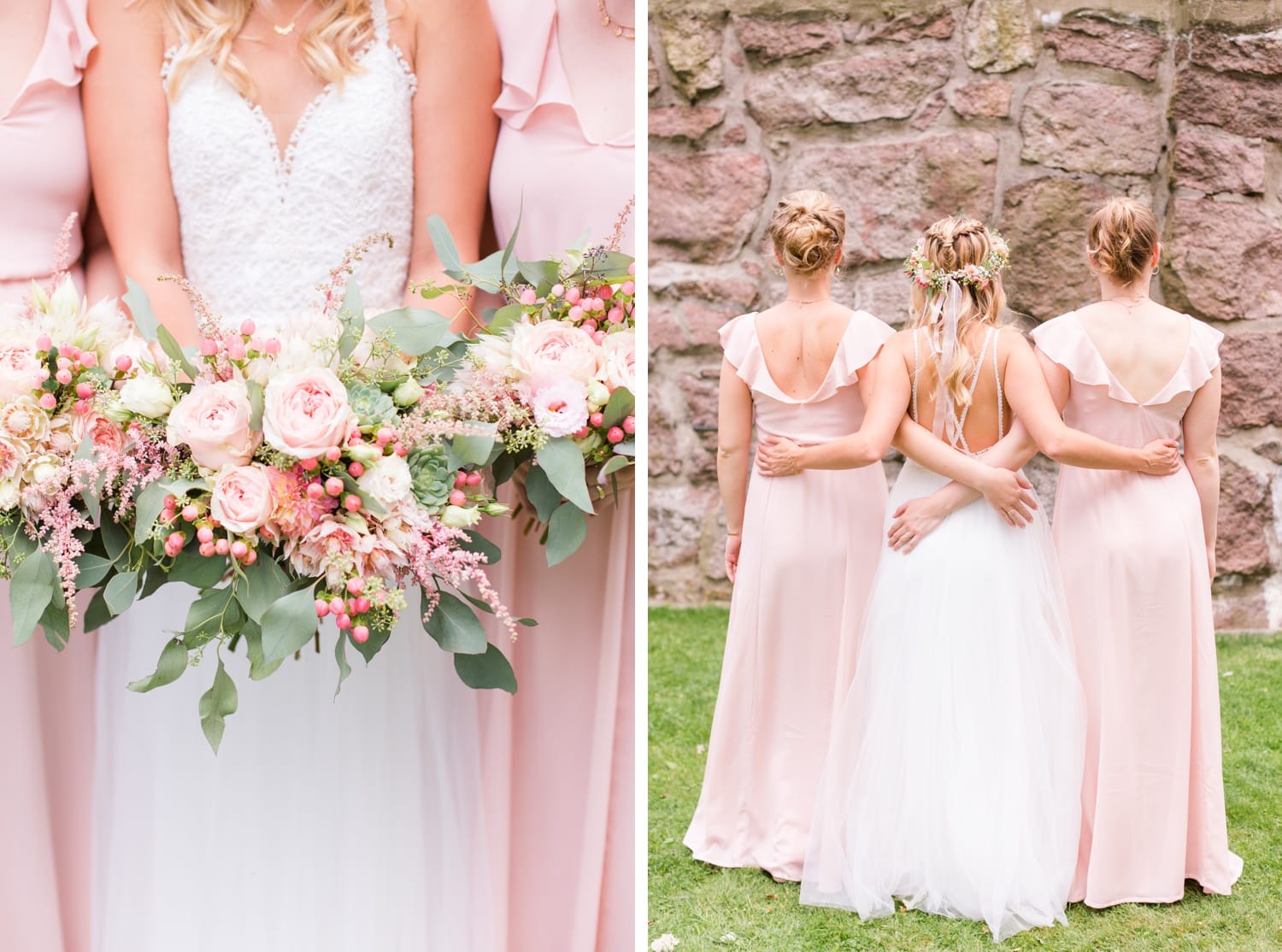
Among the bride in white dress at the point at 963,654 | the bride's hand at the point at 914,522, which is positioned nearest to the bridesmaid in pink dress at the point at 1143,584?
the bride in white dress at the point at 963,654

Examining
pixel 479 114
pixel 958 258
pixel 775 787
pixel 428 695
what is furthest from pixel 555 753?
pixel 958 258

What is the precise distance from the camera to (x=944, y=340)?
11.4 feet

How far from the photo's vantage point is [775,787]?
374 centimetres

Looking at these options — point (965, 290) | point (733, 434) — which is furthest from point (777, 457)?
point (965, 290)

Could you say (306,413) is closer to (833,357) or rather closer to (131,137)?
(131,137)

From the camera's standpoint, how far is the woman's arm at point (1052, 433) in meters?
3.35

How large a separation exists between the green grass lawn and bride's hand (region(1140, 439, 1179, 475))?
1.22m

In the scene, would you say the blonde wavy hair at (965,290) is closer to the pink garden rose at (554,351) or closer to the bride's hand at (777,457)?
the bride's hand at (777,457)

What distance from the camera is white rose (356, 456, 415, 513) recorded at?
2.18 meters

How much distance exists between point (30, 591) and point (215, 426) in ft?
1.69

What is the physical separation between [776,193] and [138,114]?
3.44 m

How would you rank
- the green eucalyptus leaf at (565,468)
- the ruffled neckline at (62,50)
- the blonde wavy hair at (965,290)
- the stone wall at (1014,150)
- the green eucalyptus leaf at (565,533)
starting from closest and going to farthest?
the green eucalyptus leaf at (565,468)
the green eucalyptus leaf at (565,533)
the ruffled neckline at (62,50)
the blonde wavy hair at (965,290)
the stone wall at (1014,150)

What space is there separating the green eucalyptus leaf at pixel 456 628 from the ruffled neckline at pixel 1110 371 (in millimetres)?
1935

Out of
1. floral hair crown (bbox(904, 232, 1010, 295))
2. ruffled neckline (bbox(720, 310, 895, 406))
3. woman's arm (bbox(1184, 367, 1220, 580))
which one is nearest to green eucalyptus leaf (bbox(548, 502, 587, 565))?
ruffled neckline (bbox(720, 310, 895, 406))
